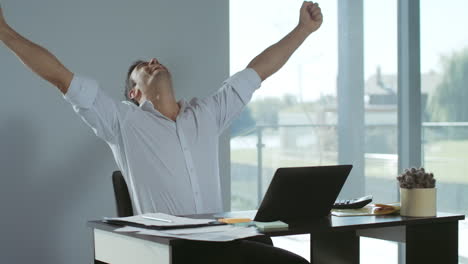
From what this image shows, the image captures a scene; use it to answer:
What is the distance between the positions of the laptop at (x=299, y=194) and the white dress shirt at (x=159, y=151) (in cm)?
39

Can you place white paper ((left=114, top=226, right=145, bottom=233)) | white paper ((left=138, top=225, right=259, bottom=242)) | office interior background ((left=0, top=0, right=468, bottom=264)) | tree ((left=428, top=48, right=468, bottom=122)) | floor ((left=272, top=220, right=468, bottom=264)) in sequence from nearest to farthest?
white paper ((left=138, top=225, right=259, bottom=242)) < white paper ((left=114, top=226, right=145, bottom=233)) < office interior background ((left=0, top=0, right=468, bottom=264)) < tree ((left=428, top=48, right=468, bottom=122)) < floor ((left=272, top=220, right=468, bottom=264))

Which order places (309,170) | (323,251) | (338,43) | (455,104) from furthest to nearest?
(338,43) < (455,104) < (323,251) < (309,170)

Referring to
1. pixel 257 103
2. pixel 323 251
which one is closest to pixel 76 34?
pixel 257 103

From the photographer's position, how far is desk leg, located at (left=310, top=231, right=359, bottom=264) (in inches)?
97.9

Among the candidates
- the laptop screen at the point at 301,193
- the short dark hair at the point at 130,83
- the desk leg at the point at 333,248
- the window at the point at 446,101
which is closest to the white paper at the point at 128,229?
the laptop screen at the point at 301,193

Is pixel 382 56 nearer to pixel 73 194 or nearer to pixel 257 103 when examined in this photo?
pixel 257 103

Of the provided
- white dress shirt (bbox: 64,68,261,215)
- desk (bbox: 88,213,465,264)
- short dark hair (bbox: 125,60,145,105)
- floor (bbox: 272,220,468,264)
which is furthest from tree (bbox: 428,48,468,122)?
short dark hair (bbox: 125,60,145,105)

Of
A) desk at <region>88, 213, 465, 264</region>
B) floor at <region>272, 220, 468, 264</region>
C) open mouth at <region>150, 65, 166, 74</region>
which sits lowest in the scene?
floor at <region>272, 220, 468, 264</region>

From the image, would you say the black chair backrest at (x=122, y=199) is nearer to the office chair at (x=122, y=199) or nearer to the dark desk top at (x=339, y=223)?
the office chair at (x=122, y=199)

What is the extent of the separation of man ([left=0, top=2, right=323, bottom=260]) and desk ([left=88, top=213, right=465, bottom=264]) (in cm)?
49

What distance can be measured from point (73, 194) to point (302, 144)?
1.42 meters

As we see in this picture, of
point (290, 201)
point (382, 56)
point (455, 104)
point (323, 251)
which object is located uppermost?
point (382, 56)

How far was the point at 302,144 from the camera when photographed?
156 inches

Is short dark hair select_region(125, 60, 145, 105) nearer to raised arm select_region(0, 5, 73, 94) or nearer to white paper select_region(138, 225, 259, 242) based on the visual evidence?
raised arm select_region(0, 5, 73, 94)
